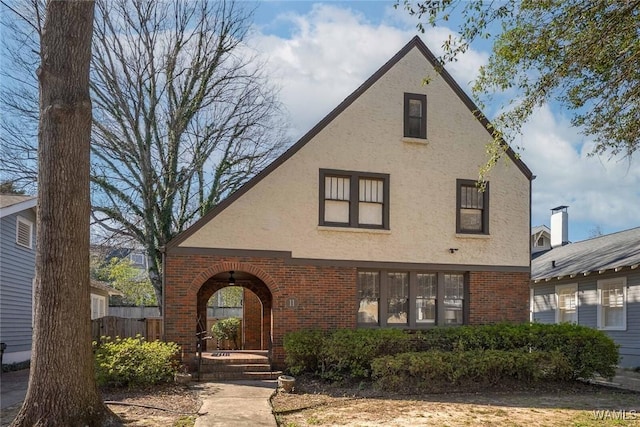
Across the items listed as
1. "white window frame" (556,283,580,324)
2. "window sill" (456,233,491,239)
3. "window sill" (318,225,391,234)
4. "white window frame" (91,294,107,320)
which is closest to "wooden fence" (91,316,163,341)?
"window sill" (318,225,391,234)

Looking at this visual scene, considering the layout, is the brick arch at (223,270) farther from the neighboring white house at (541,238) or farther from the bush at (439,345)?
the neighboring white house at (541,238)

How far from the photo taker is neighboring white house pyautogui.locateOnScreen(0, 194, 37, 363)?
51.5 feet

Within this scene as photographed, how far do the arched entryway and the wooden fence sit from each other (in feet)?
3.60

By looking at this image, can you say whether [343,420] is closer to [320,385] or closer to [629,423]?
[320,385]

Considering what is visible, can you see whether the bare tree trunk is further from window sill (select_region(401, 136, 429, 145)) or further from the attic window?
the attic window

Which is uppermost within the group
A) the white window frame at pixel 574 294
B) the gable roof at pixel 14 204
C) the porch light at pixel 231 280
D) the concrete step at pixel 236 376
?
the gable roof at pixel 14 204

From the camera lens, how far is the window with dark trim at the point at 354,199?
50.4ft

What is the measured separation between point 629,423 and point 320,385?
618 centimetres

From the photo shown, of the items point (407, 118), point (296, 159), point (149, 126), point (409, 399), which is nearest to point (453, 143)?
point (407, 118)

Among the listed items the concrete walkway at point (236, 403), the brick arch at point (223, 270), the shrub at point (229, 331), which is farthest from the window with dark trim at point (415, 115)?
the shrub at point (229, 331)

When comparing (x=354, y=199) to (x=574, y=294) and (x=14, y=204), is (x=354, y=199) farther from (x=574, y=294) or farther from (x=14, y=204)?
(x=574, y=294)

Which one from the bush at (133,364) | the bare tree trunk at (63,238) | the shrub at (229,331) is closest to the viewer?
the bare tree trunk at (63,238)

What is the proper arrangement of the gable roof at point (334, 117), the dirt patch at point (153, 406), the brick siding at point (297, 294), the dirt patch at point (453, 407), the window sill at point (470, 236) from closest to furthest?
1. the dirt patch at point (153, 406)
2. the dirt patch at point (453, 407)
3. the brick siding at point (297, 294)
4. the gable roof at point (334, 117)
5. the window sill at point (470, 236)

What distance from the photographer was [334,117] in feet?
51.1
